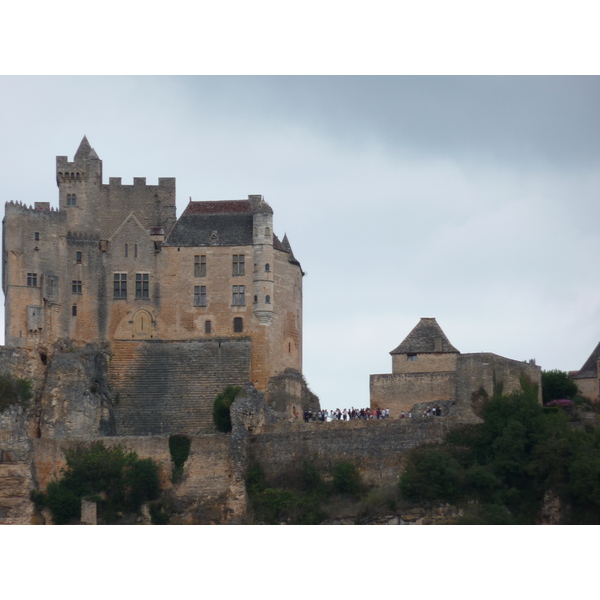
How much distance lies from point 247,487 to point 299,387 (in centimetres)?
818

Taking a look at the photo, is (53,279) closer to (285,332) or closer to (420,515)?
→ (285,332)

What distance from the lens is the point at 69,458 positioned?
220 ft

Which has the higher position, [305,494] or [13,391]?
[13,391]

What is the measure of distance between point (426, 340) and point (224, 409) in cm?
796

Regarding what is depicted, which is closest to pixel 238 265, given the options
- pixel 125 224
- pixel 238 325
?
pixel 238 325

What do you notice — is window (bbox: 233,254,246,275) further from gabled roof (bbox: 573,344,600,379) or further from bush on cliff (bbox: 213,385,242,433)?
gabled roof (bbox: 573,344,600,379)

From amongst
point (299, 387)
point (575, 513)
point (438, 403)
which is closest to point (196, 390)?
point (299, 387)

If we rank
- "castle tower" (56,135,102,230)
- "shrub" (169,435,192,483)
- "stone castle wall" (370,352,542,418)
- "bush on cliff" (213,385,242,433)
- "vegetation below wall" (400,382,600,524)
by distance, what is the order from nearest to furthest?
"vegetation below wall" (400,382,600,524) < "shrub" (169,435,192,483) < "stone castle wall" (370,352,542,418) < "bush on cliff" (213,385,242,433) < "castle tower" (56,135,102,230)

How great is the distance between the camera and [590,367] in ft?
248

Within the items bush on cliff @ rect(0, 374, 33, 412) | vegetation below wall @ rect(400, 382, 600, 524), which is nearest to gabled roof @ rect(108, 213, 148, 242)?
bush on cliff @ rect(0, 374, 33, 412)

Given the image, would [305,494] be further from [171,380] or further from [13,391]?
[13,391]

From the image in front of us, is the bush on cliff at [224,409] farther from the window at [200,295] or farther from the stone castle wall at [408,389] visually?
the stone castle wall at [408,389]

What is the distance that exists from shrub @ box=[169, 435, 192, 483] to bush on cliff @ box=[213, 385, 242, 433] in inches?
119

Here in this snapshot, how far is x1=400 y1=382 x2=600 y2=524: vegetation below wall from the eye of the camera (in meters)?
62.4
